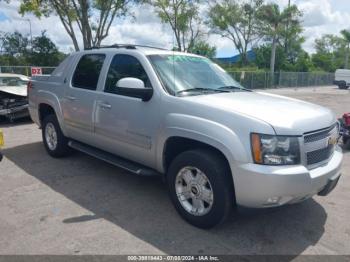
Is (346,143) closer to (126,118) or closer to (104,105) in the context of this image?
(126,118)

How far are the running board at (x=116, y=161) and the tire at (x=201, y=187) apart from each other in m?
0.41

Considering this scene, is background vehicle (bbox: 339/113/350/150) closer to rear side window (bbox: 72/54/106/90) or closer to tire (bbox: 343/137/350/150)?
tire (bbox: 343/137/350/150)

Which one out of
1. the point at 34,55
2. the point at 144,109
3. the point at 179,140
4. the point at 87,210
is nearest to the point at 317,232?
the point at 179,140

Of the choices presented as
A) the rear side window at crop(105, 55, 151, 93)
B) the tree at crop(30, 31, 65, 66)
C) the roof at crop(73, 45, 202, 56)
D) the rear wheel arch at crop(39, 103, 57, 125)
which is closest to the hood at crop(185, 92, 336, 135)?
the rear side window at crop(105, 55, 151, 93)

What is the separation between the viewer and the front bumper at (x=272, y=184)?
3.02 meters

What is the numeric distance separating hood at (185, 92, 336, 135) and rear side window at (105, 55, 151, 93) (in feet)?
2.74

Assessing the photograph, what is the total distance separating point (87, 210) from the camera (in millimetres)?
4039

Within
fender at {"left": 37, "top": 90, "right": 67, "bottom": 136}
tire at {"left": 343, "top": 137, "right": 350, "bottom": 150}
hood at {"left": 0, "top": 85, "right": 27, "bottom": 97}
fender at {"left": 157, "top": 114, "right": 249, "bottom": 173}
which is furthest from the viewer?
hood at {"left": 0, "top": 85, "right": 27, "bottom": 97}

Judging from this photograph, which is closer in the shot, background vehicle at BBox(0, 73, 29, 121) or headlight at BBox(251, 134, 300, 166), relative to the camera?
headlight at BBox(251, 134, 300, 166)

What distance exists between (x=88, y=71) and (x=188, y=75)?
179 centimetres

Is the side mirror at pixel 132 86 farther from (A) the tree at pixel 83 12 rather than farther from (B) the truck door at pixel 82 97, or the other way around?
(A) the tree at pixel 83 12

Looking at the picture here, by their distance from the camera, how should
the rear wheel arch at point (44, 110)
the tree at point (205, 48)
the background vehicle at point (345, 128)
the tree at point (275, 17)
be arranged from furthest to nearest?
the tree at point (205, 48), the tree at point (275, 17), the background vehicle at point (345, 128), the rear wheel arch at point (44, 110)

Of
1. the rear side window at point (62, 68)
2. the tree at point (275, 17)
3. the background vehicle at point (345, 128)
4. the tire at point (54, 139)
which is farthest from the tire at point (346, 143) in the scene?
the tree at point (275, 17)

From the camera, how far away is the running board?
411cm
